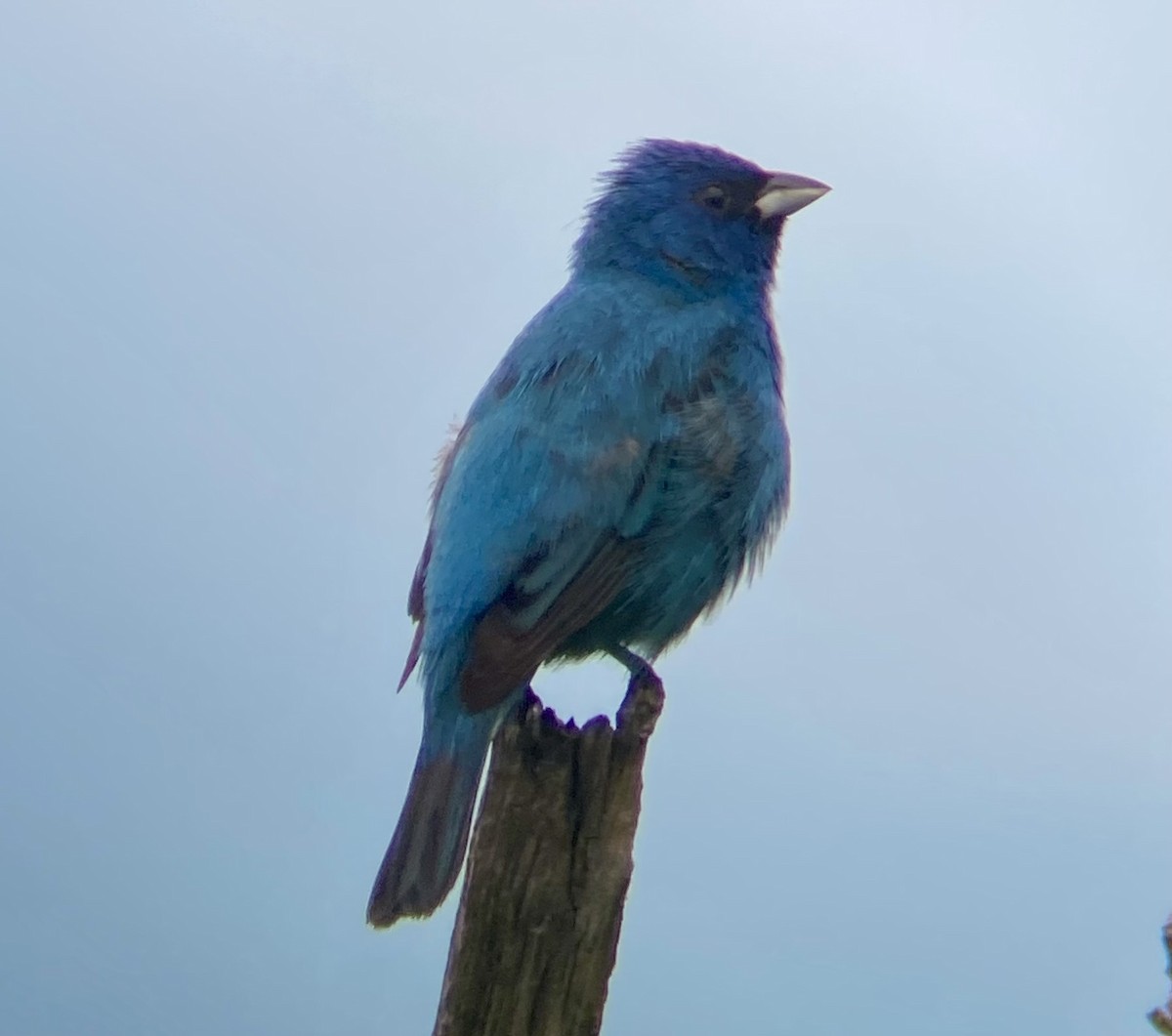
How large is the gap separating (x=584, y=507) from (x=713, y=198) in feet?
5.25

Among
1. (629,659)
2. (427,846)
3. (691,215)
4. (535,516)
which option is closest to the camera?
(427,846)

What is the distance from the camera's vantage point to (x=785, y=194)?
189 inches

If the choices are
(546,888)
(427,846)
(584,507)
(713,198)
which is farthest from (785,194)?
(546,888)

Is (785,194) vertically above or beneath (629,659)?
above

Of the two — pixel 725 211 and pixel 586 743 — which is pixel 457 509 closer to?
pixel 586 743

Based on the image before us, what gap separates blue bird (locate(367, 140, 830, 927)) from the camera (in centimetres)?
340

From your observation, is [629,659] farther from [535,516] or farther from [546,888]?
[546,888]

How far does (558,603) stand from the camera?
351 centimetres

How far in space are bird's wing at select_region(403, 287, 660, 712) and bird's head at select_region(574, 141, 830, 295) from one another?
0.78 m

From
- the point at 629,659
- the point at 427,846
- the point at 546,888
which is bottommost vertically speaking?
the point at 546,888

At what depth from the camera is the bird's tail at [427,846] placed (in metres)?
3.26

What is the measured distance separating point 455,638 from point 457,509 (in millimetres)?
342

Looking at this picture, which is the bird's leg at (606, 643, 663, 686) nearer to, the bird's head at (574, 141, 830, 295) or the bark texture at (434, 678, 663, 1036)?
the bark texture at (434, 678, 663, 1036)

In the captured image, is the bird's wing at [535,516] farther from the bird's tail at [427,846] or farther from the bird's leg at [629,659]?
the bird's leg at [629,659]
